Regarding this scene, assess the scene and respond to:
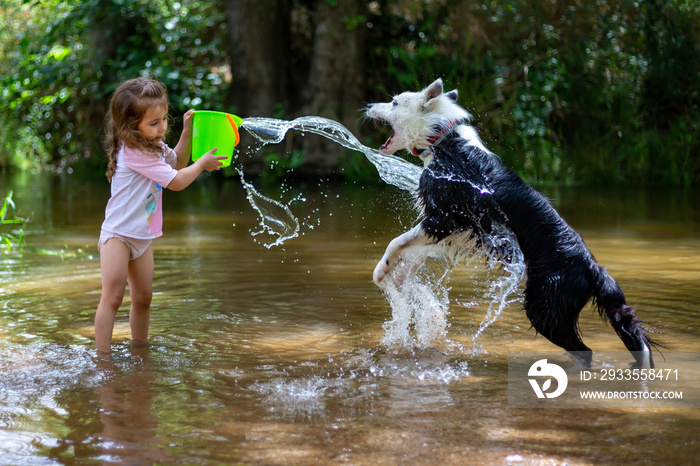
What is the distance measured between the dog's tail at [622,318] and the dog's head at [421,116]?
131cm

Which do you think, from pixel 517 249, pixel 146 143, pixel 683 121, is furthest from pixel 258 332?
pixel 683 121

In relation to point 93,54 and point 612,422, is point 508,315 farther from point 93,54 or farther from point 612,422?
point 93,54

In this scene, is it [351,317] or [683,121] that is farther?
[683,121]

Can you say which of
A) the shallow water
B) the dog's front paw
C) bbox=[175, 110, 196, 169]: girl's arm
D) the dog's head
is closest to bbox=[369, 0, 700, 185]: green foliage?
the shallow water

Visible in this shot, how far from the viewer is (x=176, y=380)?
3.70 meters

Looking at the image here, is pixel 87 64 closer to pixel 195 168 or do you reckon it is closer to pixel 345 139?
pixel 345 139

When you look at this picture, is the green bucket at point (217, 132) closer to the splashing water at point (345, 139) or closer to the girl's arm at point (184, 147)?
the girl's arm at point (184, 147)

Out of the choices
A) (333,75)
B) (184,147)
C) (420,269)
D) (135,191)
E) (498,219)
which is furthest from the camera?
(333,75)

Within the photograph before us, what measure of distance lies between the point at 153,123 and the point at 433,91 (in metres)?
1.64

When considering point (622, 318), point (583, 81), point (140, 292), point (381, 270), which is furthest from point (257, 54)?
point (622, 318)

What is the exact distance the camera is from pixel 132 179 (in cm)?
422

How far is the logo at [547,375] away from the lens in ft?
11.7

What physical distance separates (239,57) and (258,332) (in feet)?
39.6

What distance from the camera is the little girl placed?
13.6ft
